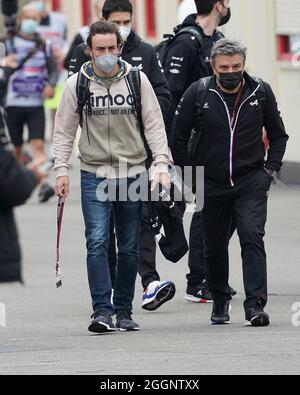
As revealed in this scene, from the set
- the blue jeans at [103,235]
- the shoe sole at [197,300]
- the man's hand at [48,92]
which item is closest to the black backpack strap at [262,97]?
the blue jeans at [103,235]

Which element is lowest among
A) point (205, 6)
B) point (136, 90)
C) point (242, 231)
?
point (242, 231)

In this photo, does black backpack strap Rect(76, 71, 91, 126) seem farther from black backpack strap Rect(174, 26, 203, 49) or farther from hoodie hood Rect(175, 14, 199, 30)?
hoodie hood Rect(175, 14, 199, 30)

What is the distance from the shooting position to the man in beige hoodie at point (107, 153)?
35.9ft

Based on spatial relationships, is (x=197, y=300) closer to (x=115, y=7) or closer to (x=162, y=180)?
(x=162, y=180)

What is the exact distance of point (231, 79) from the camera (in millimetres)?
11055

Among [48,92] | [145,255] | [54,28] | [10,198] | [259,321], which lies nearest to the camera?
[10,198]

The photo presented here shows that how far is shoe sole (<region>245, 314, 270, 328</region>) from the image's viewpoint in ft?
36.3

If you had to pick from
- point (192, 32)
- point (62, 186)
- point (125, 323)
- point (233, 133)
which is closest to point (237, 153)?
point (233, 133)

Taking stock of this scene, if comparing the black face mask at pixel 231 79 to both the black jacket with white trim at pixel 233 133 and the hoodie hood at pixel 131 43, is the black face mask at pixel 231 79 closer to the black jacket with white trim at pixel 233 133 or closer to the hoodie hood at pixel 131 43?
the black jacket with white trim at pixel 233 133

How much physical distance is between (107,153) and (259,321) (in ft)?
4.47

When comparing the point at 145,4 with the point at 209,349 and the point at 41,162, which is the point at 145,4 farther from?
the point at 41,162

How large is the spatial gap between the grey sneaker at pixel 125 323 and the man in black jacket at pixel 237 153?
65cm

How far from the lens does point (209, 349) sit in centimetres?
1014

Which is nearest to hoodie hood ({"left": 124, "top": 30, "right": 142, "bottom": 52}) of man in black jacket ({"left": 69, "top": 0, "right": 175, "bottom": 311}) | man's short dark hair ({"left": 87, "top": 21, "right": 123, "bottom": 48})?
man in black jacket ({"left": 69, "top": 0, "right": 175, "bottom": 311})
